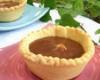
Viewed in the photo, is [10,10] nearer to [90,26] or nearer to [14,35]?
[14,35]

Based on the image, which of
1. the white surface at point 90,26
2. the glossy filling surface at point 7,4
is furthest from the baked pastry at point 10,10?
the white surface at point 90,26

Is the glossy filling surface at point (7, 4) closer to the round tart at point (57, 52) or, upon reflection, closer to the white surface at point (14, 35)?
the white surface at point (14, 35)

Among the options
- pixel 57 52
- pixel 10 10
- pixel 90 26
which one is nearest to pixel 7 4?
pixel 10 10

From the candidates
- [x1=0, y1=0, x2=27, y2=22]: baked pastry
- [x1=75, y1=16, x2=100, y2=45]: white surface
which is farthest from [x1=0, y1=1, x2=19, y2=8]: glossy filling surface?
[x1=75, y1=16, x2=100, y2=45]: white surface

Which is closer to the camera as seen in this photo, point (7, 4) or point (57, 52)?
point (57, 52)

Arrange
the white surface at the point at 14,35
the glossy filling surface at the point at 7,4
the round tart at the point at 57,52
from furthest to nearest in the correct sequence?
the glossy filling surface at the point at 7,4 < the white surface at the point at 14,35 < the round tart at the point at 57,52

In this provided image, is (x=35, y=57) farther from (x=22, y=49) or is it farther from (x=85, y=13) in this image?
Result: (x=85, y=13)

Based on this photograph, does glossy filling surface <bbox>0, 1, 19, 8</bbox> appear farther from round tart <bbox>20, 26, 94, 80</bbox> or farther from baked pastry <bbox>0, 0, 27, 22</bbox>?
round tart <bbox>20, 26, 94, 80</bbox>
